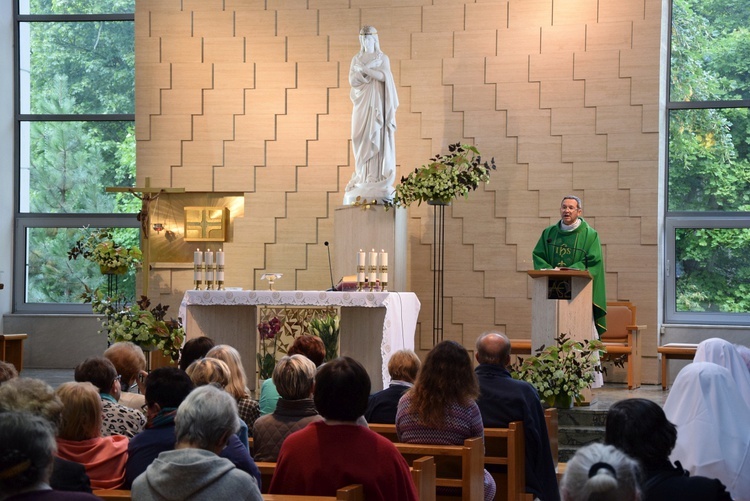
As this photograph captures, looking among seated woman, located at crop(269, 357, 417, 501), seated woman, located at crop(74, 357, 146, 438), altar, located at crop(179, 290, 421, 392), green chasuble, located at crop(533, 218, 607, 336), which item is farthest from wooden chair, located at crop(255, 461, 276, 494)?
green chasuble, located at crop(533, 218, 607, 336)

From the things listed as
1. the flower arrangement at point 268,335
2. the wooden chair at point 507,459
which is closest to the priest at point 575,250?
the flower arrangement at point 268,335

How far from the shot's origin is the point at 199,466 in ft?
9.79

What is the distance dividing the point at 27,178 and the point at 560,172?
6584 mm

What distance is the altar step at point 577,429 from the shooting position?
7.60m

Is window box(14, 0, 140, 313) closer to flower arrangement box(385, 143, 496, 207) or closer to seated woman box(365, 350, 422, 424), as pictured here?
flower arrangement box(385, 143, 496, 207)

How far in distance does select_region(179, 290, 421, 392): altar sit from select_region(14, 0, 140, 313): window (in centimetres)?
371

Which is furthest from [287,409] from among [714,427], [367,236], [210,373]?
[367,236]

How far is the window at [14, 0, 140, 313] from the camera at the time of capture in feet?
42.0

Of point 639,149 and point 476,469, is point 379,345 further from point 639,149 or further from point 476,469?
point 476,469

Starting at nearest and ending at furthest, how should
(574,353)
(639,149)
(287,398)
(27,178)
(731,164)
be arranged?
(287,398), (574,353), (639,149), (731,164), (27,178)

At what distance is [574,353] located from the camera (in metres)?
7.54

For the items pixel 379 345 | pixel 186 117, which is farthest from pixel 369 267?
pixel 186 117

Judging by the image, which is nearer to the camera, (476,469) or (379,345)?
(476,469)

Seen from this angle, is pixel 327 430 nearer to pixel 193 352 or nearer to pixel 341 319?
pixel 193 352
